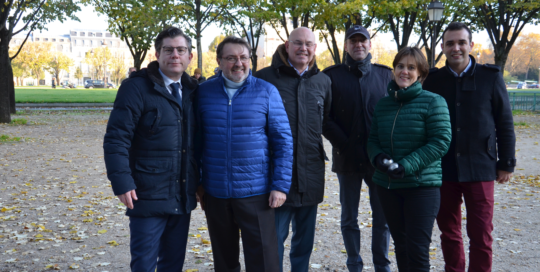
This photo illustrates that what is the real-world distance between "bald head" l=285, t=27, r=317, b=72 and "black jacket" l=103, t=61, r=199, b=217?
3.13 ft

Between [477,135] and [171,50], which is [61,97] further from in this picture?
[477,135]

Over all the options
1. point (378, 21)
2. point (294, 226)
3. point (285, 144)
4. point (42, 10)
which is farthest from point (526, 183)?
point (42, 10)

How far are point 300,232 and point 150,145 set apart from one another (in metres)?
1.52

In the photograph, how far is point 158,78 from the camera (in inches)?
127

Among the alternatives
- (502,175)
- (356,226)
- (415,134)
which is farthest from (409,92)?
(356,226)

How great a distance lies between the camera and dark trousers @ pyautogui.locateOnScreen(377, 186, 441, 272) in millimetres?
3232

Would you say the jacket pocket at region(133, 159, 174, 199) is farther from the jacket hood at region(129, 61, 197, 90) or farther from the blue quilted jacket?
the jacket hood at region(129, 61, 197, 90)

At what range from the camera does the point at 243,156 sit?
319 cm

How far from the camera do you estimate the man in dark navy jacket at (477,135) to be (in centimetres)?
359

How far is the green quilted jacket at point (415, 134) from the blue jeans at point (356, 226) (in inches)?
28.2

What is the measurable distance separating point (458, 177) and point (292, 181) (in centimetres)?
133

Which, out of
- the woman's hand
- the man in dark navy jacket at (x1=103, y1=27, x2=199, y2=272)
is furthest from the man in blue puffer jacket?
the woman's hand

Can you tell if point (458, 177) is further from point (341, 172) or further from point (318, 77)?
point (318, 77)

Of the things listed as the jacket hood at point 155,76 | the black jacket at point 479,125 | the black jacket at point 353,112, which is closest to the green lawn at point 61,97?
the jacket hood at point 155,76
